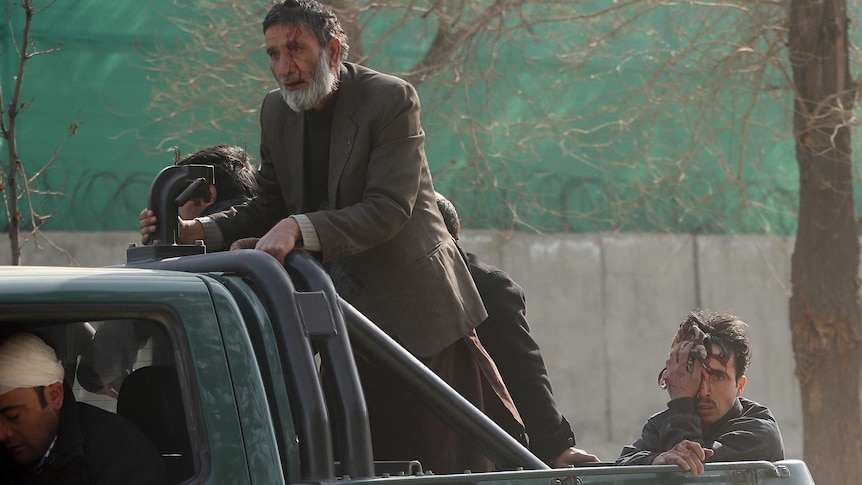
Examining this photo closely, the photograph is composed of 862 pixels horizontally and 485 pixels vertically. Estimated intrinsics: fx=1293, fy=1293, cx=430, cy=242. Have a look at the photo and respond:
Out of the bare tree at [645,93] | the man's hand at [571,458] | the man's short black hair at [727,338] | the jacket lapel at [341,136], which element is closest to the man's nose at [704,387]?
the man's short black hair at [727,338]

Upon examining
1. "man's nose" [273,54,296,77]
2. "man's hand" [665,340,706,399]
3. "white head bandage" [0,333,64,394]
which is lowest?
"man's hand" [665,340,706,399]

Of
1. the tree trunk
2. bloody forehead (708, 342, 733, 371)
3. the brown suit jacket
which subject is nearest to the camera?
the brown suit jacket

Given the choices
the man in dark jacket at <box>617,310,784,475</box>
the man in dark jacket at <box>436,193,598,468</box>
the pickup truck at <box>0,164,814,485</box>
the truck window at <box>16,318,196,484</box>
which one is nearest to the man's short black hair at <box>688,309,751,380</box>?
the man in dark jacket at <box>617,310,784,475</box>

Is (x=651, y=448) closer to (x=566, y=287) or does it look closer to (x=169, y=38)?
(x=169, y=38)

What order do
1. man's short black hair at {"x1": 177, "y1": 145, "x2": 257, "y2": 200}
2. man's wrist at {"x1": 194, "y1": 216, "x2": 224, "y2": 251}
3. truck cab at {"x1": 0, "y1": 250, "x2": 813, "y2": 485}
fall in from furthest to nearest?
man's short black hair at {"x1": 177, "y1": 145, "x2": 257, "y2": 200}, man's wrist at {"x1": 194, "y1": 216, "x2": 224, "y2": 251}, truck cab at {"x1": 0, "y1": 250, "x2": 813, "y2": 485}

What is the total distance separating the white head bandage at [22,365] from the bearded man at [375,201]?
2.87 ft

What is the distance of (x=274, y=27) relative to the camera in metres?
3.30

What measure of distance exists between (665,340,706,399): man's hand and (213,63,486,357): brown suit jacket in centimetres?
73

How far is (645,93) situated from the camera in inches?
320

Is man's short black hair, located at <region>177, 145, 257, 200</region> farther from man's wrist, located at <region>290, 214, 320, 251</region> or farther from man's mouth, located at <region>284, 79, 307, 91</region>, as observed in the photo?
man's wrist, located at <region>290, 214, 320, 251</region>

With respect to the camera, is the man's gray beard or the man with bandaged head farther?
the man's gray beard

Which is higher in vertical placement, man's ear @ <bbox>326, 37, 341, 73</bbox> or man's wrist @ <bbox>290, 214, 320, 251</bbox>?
man's ear @ <bbox>326, 37, 341, 73</bbox>

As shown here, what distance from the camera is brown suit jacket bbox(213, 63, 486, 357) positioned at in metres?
3.28

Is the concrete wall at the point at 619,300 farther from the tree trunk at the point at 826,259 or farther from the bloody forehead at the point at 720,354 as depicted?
the bloody forehead at the point at 720,354
